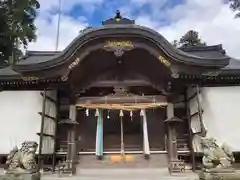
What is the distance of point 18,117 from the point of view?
8.77 meters

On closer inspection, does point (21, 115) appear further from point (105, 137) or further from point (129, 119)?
point (129, 119)

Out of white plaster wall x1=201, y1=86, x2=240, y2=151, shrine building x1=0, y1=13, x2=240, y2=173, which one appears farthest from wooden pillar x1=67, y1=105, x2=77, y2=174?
white plaster wall x1=201, y1=86, x2=240, y2=151

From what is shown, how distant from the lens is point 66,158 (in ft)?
26.7

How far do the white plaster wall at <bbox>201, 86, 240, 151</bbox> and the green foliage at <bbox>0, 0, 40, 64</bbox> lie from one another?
15.4 metres

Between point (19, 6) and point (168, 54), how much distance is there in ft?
55.1

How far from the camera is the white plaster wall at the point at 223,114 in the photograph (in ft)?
27.0

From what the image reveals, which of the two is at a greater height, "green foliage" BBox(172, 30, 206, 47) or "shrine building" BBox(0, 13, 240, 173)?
"green foliage" BBox(172, 30, 206, 47)

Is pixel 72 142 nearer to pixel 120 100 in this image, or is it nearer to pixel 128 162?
pixel 128 162

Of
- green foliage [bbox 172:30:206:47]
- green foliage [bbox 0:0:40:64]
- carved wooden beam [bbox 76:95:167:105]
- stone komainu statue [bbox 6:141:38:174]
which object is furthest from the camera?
green foliage [bbox 172:30:206:47]

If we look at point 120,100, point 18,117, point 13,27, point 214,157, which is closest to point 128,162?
point 120,100

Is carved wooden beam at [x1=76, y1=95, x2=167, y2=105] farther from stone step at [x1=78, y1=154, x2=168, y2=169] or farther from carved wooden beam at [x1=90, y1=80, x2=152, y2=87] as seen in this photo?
stone step at [x1=78, y1=154, x2=168, y2=169]

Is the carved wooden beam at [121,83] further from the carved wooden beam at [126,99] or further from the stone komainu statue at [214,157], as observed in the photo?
the stone komainu statue at [214,157]

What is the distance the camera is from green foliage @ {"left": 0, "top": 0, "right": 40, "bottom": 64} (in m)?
19.5

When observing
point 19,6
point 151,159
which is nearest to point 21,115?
point 151,159
